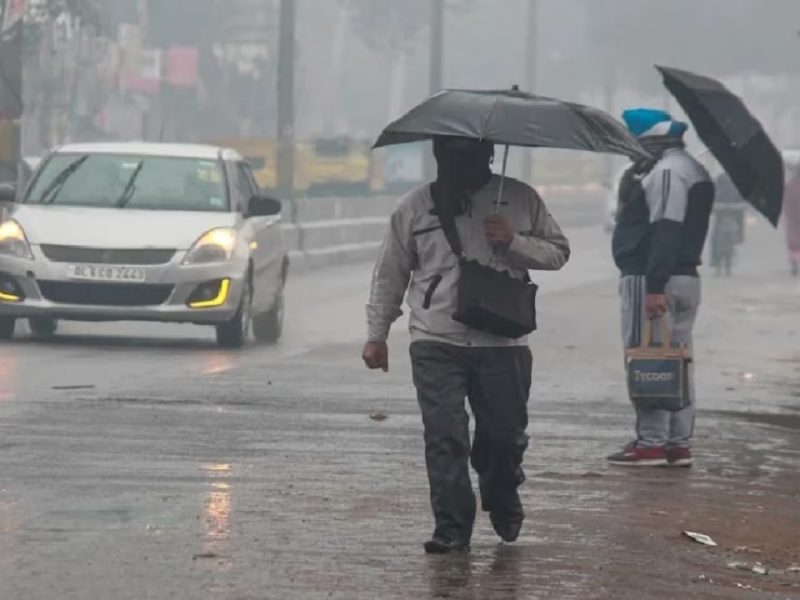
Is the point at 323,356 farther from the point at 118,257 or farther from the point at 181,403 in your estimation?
the point at 181,403

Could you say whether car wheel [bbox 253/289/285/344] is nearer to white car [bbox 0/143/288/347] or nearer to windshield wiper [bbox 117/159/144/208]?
white car [bbox 0/143/288/347]

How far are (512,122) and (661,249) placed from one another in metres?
3.00

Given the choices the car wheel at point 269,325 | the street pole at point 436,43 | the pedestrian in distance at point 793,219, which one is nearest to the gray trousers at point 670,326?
the car wheel at point 269,325

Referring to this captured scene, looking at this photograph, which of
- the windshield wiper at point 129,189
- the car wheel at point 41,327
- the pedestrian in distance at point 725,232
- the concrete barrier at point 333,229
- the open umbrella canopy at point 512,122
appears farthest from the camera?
the pedestrian in distance at point 725,232

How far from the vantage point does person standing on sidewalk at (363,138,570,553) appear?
340 inches

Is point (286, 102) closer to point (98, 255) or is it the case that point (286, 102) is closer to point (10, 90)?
point (10, 90)

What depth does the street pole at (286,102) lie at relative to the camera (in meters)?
37.1

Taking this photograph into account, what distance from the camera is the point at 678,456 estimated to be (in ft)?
38.7

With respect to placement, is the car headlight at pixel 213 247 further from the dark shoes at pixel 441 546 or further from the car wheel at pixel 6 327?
the dark shoes at pixel 441 546

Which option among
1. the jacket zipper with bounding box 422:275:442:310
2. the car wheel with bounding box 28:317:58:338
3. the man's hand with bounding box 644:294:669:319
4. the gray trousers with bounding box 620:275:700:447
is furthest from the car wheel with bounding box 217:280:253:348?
the jacket zipper with bounding box 422:275:442:310

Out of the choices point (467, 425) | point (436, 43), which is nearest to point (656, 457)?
point (467, 425)

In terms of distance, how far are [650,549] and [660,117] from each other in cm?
336

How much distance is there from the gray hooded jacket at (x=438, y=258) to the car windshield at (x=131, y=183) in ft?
35.5

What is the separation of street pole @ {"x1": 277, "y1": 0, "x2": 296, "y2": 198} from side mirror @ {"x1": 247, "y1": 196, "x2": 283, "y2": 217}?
17.2 meters
